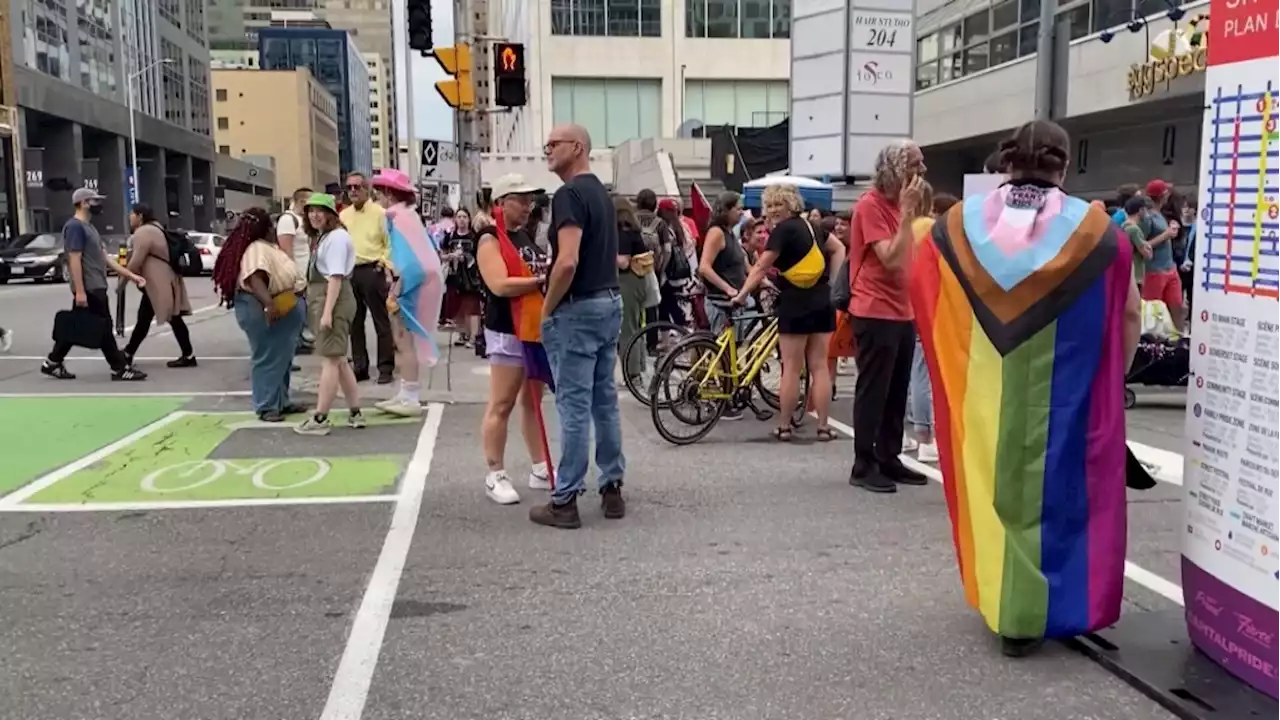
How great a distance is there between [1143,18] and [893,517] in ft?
56.0

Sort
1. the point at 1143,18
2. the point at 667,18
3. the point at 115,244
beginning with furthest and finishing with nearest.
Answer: the point at 667,18 < the point at 115,244 < the point at 1143,18

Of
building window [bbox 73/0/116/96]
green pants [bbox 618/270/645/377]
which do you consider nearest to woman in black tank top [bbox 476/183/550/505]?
green pants [bbox 618/270/645/377]

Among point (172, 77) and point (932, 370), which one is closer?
point (932, 370)

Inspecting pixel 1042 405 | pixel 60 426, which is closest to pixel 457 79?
pixel 60 426

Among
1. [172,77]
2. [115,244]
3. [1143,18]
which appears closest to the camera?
[1143,18]

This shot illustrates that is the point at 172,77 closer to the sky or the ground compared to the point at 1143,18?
closer to the sky

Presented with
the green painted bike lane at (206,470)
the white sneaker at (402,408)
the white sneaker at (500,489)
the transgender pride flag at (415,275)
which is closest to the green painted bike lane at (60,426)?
the green painted bike lane at (206,470)

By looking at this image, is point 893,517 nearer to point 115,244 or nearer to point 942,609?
point 942,609

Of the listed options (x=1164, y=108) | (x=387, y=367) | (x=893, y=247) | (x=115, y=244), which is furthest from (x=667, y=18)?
(x=893, y=247)

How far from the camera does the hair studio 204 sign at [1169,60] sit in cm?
1755

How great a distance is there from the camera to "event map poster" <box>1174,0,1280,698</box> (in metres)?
3.26

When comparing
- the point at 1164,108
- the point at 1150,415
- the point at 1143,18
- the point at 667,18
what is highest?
the point at 667,18

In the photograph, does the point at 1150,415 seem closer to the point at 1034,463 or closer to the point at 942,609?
the point at 942,609

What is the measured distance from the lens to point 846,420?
28.4 feet
